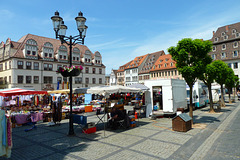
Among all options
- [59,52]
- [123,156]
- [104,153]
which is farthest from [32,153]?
[59,52]

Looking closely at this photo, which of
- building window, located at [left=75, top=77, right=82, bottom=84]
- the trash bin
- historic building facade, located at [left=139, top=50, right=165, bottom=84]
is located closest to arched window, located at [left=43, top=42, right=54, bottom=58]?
building window, located at [left=75, top=77, right=82, bottom=84]

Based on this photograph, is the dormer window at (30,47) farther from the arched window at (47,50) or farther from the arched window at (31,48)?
the arched window at (47,50)

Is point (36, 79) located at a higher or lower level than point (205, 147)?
higher

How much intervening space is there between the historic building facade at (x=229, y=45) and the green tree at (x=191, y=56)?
4679 cm

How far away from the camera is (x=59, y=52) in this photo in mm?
46125

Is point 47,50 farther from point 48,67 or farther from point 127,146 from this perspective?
point 127,146

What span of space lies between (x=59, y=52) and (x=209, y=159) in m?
45.9

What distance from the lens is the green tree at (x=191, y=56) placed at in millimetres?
11344

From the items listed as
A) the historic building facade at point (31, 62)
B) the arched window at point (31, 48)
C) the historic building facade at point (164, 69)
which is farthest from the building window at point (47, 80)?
the historic building facade at point (164, 69)

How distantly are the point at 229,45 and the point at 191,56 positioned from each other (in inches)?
1972

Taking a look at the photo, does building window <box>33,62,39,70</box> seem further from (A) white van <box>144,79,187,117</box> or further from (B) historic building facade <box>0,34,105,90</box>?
(A) white van <box>144,79,187,117</box>

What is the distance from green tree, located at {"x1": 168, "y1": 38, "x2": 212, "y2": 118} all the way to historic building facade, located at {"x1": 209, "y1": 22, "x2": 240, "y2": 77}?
46.8m

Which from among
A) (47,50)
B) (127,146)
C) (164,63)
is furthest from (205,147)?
(164,63)

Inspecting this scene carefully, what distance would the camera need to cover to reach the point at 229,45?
5184 centimetres
